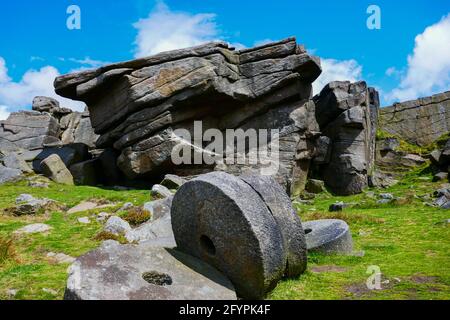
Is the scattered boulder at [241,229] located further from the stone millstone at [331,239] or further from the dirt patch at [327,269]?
the stone millstone at [331,239]

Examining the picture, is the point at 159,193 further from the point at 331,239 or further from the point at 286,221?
the point at 286,221

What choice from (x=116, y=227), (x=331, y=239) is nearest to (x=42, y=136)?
(x=116, y=227)

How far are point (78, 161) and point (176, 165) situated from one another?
25.3 feet

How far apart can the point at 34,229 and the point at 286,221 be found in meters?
9.34

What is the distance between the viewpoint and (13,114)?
35688mm

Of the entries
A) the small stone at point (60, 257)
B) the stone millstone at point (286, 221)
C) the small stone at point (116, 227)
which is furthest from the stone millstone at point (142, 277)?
the small stone at point (116, 227)

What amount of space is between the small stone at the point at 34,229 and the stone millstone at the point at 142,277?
7.32m

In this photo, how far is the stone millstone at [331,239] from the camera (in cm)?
1081

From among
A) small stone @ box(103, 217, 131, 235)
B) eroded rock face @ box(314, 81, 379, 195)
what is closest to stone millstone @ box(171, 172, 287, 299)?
small stone @ box(103, 217, 131, 235)

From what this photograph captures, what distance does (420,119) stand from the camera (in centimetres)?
3838
